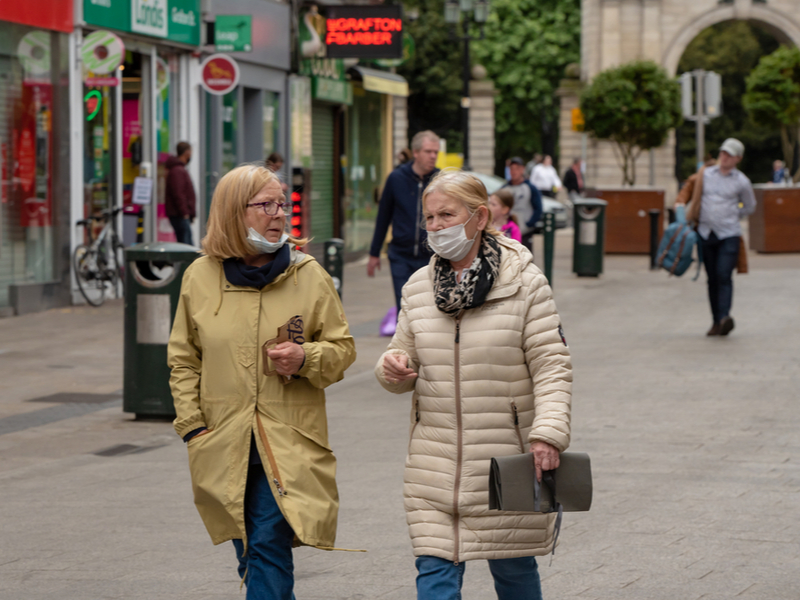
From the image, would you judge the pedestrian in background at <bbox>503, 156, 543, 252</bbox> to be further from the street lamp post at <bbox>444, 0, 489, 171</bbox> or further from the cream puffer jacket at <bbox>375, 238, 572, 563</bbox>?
the street lamp post at <bbox>444, 0, 489, 171</bbox>

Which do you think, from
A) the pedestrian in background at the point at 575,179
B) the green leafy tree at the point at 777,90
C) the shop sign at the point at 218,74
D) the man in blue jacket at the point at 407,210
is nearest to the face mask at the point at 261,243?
the man in blue jacket at the point at 407,210

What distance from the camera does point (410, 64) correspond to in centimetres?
5366

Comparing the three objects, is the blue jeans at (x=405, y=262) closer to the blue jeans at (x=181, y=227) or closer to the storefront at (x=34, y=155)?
the storefront at (x=34, y=155)

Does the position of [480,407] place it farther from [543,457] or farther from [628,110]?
[628,110]

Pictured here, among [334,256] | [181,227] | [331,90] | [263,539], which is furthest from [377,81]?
[263,539]

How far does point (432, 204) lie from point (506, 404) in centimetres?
62

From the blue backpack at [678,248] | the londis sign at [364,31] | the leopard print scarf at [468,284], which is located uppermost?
the londis sign at [364,31]

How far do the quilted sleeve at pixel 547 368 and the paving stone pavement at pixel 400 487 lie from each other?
138 centimetres

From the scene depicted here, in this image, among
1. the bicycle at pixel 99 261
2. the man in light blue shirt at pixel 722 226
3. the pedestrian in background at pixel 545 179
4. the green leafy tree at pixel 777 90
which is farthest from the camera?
the pedestrian in background at pixel 545 179

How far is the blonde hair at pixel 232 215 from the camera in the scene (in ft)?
13.1

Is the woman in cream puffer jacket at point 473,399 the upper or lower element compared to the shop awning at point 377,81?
lower

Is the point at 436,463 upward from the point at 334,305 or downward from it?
downward

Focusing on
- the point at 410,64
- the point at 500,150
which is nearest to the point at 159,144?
the point at 410,64

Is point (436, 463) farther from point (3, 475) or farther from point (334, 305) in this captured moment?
point (3, 475)
